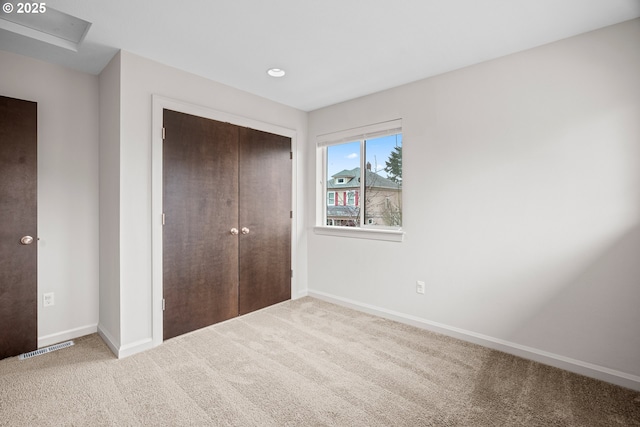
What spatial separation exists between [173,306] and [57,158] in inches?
62.6

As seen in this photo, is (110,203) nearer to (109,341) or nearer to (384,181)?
(109,341)

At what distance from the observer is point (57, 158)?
8.50ft

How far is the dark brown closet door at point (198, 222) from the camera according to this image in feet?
8.71

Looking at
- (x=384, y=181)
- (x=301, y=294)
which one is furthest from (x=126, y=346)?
(x=384, y=181)

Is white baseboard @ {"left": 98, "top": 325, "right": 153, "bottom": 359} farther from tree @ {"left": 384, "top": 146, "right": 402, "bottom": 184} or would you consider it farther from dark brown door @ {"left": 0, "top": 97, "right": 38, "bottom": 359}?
tree @ {"left": 384, "top": 146, "right": 402, "bottom": 184}

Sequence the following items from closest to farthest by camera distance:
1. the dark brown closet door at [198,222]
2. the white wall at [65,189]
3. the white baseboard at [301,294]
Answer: the white wall at [65,189]
the dark brown closet door at [198,222]
the white baseboard at [301,294]

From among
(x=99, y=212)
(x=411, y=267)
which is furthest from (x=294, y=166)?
(x=99, y=212)

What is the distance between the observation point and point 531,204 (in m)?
2.35

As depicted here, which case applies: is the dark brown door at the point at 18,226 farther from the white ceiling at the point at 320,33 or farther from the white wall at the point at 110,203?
the white ceiling at the point at 320,33

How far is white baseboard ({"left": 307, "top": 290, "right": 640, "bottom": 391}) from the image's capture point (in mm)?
2023

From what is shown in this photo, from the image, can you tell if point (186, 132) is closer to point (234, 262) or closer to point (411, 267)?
point (234, 262)

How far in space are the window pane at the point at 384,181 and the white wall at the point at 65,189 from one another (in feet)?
8.87

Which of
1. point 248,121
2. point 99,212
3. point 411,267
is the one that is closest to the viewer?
point 99,212

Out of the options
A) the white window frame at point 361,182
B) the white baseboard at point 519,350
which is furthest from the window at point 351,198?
the white baseboard at point 519,350
